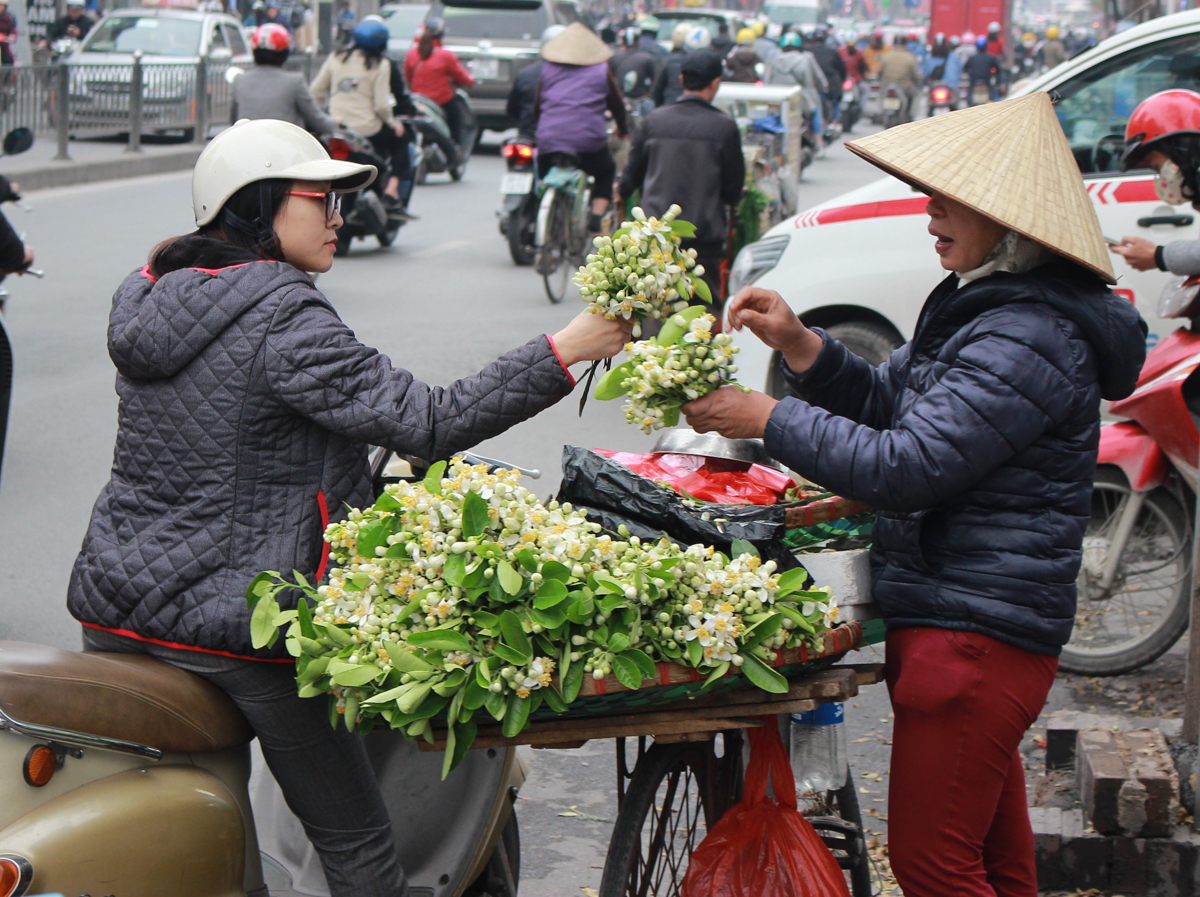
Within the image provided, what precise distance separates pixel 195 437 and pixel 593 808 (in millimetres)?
1993

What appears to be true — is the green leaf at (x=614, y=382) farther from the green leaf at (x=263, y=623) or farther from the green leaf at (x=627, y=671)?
the green leaf at (x=263, y=623)

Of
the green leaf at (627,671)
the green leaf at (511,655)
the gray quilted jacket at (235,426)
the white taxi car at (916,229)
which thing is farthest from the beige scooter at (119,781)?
the white taxi car at (916,229)

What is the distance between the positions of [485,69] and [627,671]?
19408 millimetres

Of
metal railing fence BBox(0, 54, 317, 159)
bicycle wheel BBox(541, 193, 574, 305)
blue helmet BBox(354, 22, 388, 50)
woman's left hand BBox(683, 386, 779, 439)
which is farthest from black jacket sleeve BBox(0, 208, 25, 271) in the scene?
metal railing fence BBox(0, 54, 317, 159)

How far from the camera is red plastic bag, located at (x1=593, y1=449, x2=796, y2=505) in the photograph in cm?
252

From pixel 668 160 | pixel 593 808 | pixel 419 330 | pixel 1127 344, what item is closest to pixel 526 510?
pixel 1127 344

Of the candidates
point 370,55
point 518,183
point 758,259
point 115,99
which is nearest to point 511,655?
point 758,259

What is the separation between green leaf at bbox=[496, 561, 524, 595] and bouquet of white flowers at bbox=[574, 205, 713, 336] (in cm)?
58

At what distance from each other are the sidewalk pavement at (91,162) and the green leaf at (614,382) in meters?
12.2

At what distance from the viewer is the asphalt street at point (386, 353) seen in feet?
13.0

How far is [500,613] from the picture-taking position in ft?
6.73

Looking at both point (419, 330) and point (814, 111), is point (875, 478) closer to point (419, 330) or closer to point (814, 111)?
point (419, 330)

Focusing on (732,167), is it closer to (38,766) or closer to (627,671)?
(627,671)

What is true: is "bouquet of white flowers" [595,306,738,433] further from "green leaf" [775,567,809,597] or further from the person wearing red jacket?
the person wearing red jacket
